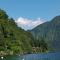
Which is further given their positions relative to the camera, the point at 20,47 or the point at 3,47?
the point at 20,47

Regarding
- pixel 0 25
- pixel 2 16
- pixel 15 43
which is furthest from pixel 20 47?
pixel 2 16

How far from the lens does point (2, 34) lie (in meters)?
164

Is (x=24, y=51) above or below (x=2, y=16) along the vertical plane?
below

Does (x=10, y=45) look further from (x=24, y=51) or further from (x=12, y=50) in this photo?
(x=24, y=51)

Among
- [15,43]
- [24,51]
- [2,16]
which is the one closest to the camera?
[15,43]

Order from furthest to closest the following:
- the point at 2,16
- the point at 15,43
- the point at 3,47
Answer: the point at 2,16, the point at 15,43, the point at 3,47

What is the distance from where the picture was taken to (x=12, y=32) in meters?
178

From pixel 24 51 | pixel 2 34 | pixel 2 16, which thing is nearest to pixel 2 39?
pixel 2 34

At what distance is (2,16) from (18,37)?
20.1 m

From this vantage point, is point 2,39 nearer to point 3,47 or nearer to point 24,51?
point 3,47

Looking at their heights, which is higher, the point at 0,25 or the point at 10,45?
the point at 0,25

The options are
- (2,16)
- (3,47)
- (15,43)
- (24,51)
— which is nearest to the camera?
(3,47)

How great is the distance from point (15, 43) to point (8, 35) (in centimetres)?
605

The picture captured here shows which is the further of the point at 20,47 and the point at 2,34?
the point at 20,47
